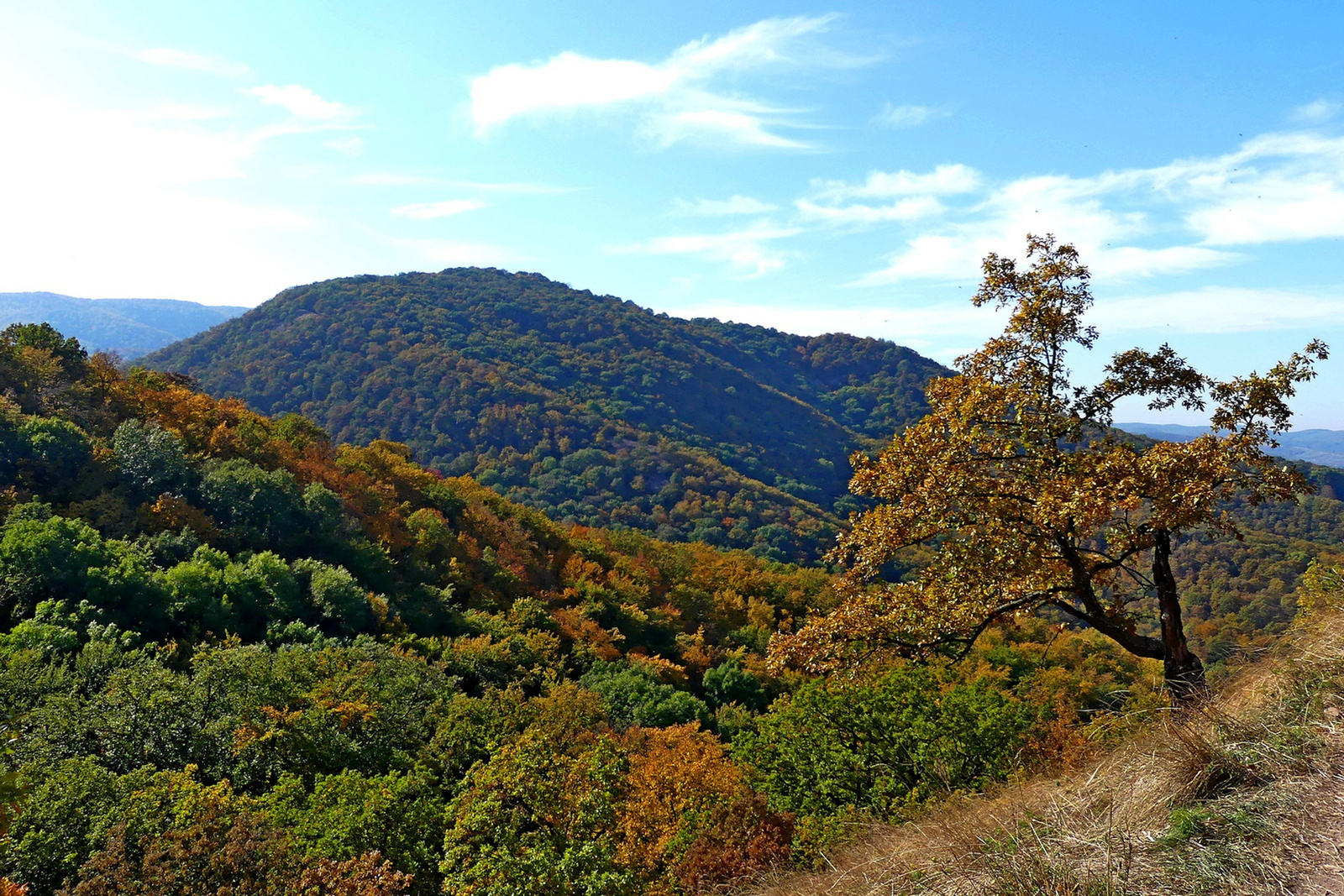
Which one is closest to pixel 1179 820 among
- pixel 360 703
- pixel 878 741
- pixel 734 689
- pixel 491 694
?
pixel 878 741

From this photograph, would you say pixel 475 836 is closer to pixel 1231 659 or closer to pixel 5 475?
pixel 1231 659

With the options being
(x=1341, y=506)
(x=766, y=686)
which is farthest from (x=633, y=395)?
(x=766, y=686)

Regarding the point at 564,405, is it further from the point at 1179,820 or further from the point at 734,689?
the point at 1179,820

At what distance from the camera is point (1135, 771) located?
628cm

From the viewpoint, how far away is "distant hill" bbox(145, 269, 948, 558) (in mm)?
101125

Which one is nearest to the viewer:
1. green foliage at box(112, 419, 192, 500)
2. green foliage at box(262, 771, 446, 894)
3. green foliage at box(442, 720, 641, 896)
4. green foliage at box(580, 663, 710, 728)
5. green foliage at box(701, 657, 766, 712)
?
green foliage at box(442, 720, 641, 896)

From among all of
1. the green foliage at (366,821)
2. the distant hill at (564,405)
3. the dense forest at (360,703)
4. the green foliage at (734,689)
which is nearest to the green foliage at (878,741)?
the dense forest at (360,703)

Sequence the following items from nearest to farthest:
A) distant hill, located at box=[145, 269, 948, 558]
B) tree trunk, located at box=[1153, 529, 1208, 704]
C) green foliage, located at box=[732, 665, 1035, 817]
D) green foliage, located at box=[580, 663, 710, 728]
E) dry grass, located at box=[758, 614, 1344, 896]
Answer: dry grass, located at box=[758, 614, 1344, 896] → tree trunk, located at box=[1153, 529, 1208, 704] → green foliage, located at box=[732, 665, 1035, 817] → green foliage, located at box=[580, 663, 710, 728] → distant hill, located at box=[145, 269, 948, 558]

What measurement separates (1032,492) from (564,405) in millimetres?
123522

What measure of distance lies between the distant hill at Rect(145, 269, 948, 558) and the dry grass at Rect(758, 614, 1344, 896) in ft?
256

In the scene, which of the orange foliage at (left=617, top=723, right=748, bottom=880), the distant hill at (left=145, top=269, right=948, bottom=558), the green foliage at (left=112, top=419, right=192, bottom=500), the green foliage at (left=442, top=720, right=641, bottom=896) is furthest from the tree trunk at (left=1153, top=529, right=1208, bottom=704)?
the distant hill at (left=145, top=269, right=948, bottom=558)

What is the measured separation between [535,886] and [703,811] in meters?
4.05

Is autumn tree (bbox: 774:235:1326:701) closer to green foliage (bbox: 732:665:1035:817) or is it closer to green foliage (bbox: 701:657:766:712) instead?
green foliage (bbox: 732:665:1035:817)

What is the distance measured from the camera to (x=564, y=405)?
427 feet
